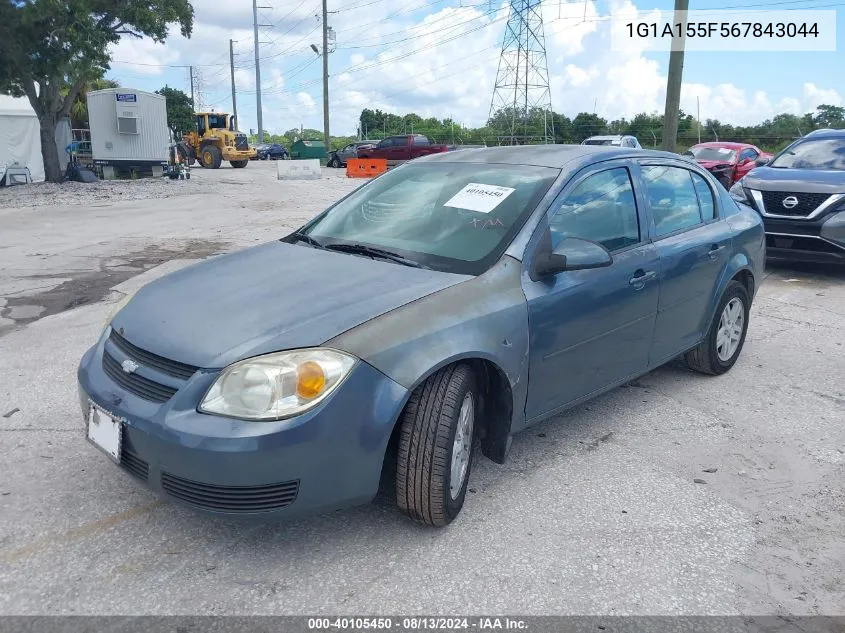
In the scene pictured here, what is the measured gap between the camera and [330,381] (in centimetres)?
249

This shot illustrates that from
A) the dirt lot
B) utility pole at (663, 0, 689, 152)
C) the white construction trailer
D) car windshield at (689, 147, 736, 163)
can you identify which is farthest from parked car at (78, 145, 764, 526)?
the white construction trailer

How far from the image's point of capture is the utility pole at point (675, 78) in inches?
522

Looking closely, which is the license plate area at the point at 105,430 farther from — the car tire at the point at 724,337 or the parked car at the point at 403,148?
the parked car at the point at 403,148

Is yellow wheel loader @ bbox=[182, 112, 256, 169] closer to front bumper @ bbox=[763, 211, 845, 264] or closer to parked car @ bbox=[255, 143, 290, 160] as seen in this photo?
parked car @ bbox=[255, 143, 290, 160]

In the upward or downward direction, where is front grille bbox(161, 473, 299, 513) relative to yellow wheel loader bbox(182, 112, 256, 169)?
downward

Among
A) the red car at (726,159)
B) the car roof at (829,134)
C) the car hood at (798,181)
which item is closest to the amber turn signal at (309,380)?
the car hood at (798,181)

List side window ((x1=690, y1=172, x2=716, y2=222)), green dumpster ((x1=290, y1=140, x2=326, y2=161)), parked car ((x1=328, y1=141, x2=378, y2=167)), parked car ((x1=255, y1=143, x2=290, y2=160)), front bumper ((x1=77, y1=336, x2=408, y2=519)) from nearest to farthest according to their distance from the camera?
front bumper ((x1=77, y1=336, x2=408, y2=519))
side window ((x1=690, y1=172, x2=716, y2=222))
parked car ((x1=328, y1=141, x2=378, y2=167))
green dumpster ((x1=290, y1=140, x2=326, y2=161))
parked car ((x1=255, y1=143, x2=290, y2=160))

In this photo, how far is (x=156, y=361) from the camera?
8.82 feet

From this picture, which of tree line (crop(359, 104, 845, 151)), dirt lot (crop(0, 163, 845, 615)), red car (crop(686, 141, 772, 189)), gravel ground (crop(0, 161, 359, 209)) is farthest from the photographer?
tree line (crop(359, 104, 845, 151))

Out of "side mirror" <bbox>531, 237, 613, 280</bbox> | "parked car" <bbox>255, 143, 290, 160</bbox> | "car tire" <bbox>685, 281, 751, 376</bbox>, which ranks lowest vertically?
"car tire" <bbox>685, 281, 751, 376</bbox>

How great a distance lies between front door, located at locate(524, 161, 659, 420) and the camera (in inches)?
128

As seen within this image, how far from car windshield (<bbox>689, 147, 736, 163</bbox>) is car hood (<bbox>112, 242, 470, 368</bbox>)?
15.8 m

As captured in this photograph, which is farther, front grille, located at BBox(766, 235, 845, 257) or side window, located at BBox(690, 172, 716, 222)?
front grille, located at BBox(766, 235, 845, 257)

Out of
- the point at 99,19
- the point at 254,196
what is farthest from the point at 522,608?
the point at 99,19
